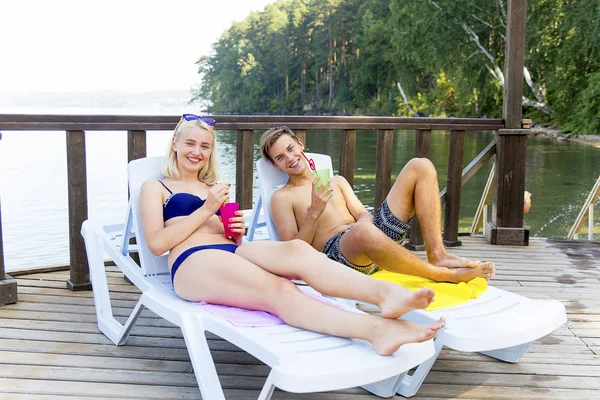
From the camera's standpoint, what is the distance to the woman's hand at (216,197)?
246 centimetres

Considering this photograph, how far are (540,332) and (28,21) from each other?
65584 mm

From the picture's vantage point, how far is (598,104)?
824 inches

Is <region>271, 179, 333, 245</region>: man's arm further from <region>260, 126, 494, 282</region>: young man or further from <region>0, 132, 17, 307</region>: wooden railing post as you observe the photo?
<region>0, 132, 17, 307</region>: wooden railing post

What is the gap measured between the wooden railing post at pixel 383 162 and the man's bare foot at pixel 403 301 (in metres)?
2.14

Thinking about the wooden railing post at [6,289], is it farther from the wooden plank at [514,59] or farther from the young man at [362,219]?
the wooden plank at [514,59]

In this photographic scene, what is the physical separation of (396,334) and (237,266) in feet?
2.01

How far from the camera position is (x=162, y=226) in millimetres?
2525

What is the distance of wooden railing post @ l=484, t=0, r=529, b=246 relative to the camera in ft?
14.5

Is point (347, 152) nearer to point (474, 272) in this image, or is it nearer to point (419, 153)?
point (419, 153)

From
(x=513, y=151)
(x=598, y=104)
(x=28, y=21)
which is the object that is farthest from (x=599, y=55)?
(x=28, y=21)

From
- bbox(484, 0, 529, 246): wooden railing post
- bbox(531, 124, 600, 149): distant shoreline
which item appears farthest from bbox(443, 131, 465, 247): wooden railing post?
bbox(531, 124, 600, 149): distant shoreline

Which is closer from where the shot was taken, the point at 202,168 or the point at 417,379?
the point at 417,379

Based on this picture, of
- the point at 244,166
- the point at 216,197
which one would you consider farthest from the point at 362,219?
the point at 244,166

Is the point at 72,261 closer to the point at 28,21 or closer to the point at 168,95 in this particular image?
the point at 28,21
